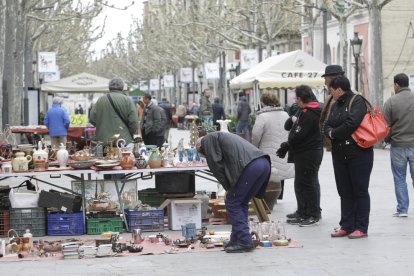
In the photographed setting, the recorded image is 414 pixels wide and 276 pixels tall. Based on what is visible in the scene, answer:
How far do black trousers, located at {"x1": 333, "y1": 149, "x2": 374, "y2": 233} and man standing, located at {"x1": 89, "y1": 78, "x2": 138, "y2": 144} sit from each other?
14.2ft

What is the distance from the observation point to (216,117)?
4344 cm

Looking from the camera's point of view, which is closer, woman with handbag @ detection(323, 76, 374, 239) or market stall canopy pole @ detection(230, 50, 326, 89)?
woman with handbag @ detection(323, 76, 374, 239)

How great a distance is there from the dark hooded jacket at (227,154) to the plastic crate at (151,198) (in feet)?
11.3

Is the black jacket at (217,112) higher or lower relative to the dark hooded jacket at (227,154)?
higher

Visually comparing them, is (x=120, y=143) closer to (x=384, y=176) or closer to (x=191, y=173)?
(x=191, y=173)

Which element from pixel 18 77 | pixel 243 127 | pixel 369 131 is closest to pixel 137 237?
pixel 369 131

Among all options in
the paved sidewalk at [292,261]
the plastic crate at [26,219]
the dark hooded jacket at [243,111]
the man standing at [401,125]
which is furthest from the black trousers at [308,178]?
the dark hooded jacket at [243,111]

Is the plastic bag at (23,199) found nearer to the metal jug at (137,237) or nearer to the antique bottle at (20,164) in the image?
the antique bottle at (20,164)

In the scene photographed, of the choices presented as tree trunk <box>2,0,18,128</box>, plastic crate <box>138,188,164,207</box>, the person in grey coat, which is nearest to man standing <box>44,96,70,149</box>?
tree trunk <box>2,0,18,128</box>

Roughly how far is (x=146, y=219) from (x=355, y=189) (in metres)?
2.87

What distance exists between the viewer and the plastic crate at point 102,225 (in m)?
14.4

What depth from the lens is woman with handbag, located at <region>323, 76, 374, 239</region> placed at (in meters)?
13.1

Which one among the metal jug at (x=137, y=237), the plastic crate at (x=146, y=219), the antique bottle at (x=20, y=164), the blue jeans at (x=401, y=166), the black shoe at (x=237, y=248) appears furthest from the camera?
the blue jeans at (x=401, y=166)

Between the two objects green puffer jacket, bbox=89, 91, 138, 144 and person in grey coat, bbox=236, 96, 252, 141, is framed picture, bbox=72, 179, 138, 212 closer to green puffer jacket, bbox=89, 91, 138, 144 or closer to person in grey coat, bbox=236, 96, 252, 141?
green puffer jacket, bbox=89, 91, 138, 144
